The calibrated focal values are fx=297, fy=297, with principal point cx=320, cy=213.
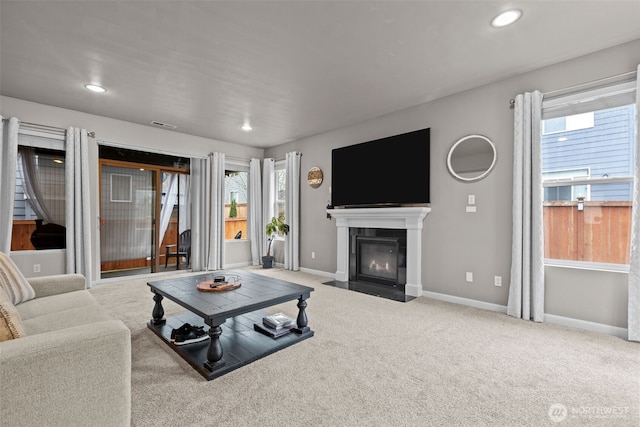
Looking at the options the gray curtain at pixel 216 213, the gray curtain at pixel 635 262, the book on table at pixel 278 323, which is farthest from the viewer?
the gray curtain at pixel 216 213

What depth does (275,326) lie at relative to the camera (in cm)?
257

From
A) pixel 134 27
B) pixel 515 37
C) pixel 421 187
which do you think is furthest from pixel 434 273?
pixel 134 27

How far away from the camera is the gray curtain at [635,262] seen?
2461 millimetres

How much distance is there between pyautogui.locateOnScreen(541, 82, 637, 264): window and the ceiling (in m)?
0.54

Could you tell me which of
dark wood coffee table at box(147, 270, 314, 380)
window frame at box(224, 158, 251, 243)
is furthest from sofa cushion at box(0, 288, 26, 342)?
window frame at box(224, 158, 251, 243)

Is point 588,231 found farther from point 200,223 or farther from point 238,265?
point 200,223

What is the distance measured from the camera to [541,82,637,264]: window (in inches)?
105

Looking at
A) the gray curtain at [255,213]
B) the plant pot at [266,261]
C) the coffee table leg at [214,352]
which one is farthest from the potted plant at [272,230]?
the coffee table leg at [214,352]

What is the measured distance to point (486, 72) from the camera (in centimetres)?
309

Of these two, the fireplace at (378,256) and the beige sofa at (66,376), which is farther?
the fireplace at (378,256)

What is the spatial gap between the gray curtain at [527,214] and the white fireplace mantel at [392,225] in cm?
107

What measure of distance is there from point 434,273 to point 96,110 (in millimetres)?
5184

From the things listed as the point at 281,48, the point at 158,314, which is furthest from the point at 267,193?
the point at 281,48

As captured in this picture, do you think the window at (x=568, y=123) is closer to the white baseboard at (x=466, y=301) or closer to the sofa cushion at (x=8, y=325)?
the white baseboard at (x=466, y=301)
